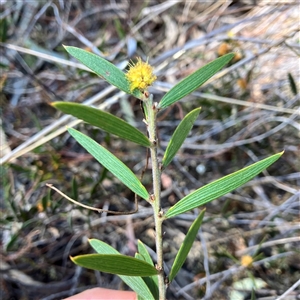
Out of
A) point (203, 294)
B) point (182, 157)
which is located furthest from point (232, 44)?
point (203, 294)

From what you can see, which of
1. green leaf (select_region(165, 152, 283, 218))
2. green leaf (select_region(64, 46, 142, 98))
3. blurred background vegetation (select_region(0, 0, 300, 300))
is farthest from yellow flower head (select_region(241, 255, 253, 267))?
green leaf (select_region(64, 46, 142, 98))

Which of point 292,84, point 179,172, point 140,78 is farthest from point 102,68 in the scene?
point 179,172

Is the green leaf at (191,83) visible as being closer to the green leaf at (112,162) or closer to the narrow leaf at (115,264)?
the green leaf at (112,162)

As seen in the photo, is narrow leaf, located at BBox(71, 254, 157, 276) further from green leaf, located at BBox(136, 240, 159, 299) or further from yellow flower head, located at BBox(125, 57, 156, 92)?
yellow flower head, located at BBox(125, 57, 156, 92)

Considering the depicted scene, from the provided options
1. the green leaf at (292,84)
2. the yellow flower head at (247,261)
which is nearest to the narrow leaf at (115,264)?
the yellow flower head at (247,261)

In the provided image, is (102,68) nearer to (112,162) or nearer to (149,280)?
(112,162)
